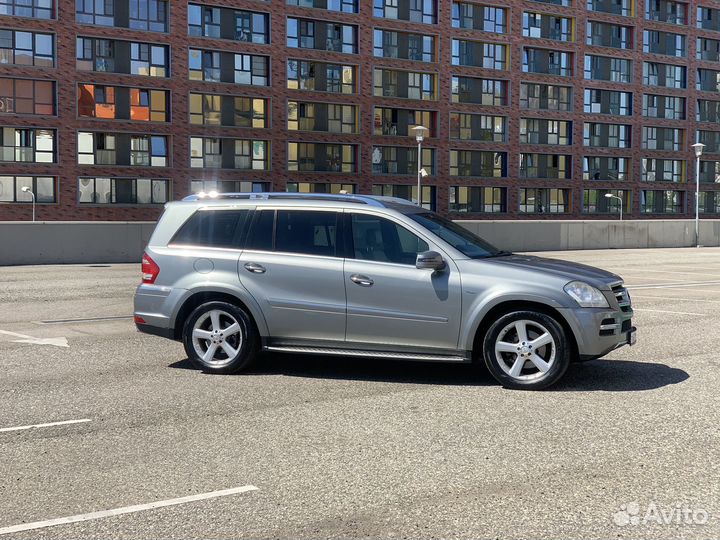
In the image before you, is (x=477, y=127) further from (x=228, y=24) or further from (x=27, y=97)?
(x=27, y=97)

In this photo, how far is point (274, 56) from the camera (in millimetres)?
55469

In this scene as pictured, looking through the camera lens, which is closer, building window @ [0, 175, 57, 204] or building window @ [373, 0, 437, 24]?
building window @ [0, 175, 57, 204]

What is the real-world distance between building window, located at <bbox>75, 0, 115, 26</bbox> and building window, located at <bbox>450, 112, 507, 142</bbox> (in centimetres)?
2516

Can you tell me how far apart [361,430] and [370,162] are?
5423 centimetres

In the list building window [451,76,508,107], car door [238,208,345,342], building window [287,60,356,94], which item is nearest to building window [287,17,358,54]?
building window [287,60,356,94]

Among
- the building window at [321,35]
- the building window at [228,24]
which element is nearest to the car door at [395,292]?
the building window at [228,24]

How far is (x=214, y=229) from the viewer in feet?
27.5

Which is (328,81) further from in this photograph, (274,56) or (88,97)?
(88,97)

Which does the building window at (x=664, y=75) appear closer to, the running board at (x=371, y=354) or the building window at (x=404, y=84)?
the building window at (x=404, y=84)

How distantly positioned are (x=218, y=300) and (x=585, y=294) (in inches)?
133

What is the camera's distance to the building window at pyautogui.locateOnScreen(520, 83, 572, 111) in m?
66.2

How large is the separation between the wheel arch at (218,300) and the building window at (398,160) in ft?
171

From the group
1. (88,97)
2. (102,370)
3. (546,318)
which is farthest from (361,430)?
(88,97)

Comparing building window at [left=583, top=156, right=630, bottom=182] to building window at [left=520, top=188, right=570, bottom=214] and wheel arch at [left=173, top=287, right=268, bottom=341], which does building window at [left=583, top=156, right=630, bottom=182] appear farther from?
wheel arch at [left=173, top=287, right=268, bottom=341]
